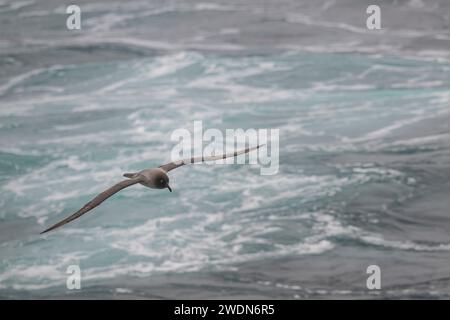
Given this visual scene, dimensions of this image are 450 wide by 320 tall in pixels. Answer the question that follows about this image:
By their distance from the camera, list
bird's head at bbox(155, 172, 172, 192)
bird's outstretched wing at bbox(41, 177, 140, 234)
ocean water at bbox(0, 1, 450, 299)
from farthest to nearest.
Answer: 1. ocean water at bbox(0, 1, 450, 299)
2. bird's head at bbox(155, 172, 172, 192)
3. bird's outstretched wing at bbox(41, 177, 140, 234)

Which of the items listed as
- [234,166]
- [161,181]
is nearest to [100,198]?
[161,181]

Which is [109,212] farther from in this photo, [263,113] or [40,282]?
[263,113]

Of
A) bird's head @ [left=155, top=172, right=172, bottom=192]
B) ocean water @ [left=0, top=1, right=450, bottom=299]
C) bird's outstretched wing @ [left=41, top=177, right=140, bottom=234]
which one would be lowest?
bird's outstretched wing @ [left=41, top=177, right=140, bottom=234]

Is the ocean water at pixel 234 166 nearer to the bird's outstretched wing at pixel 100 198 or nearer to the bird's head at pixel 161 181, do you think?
the bird's head at pixel 161 181

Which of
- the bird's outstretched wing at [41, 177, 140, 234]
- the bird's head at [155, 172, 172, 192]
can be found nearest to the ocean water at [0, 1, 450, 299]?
the bird's head at [155, 172, 172, 192]

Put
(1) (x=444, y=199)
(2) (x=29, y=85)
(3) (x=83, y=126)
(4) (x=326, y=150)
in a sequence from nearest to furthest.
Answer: (1) (x=444, y=199)
(4) (x=326, y=150)
(3) (x=83, y=126)
(2) (x=29, y=85)

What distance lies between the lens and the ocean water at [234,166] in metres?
52.3

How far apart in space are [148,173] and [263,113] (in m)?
51.3

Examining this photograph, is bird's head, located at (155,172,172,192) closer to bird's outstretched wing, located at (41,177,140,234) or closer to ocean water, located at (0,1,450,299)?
bird's outstretched wing, located at (41,177,140,234)

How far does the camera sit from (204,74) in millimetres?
80250

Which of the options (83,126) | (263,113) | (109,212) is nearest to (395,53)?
(263,113)

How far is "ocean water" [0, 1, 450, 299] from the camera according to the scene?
52281 millimetres
